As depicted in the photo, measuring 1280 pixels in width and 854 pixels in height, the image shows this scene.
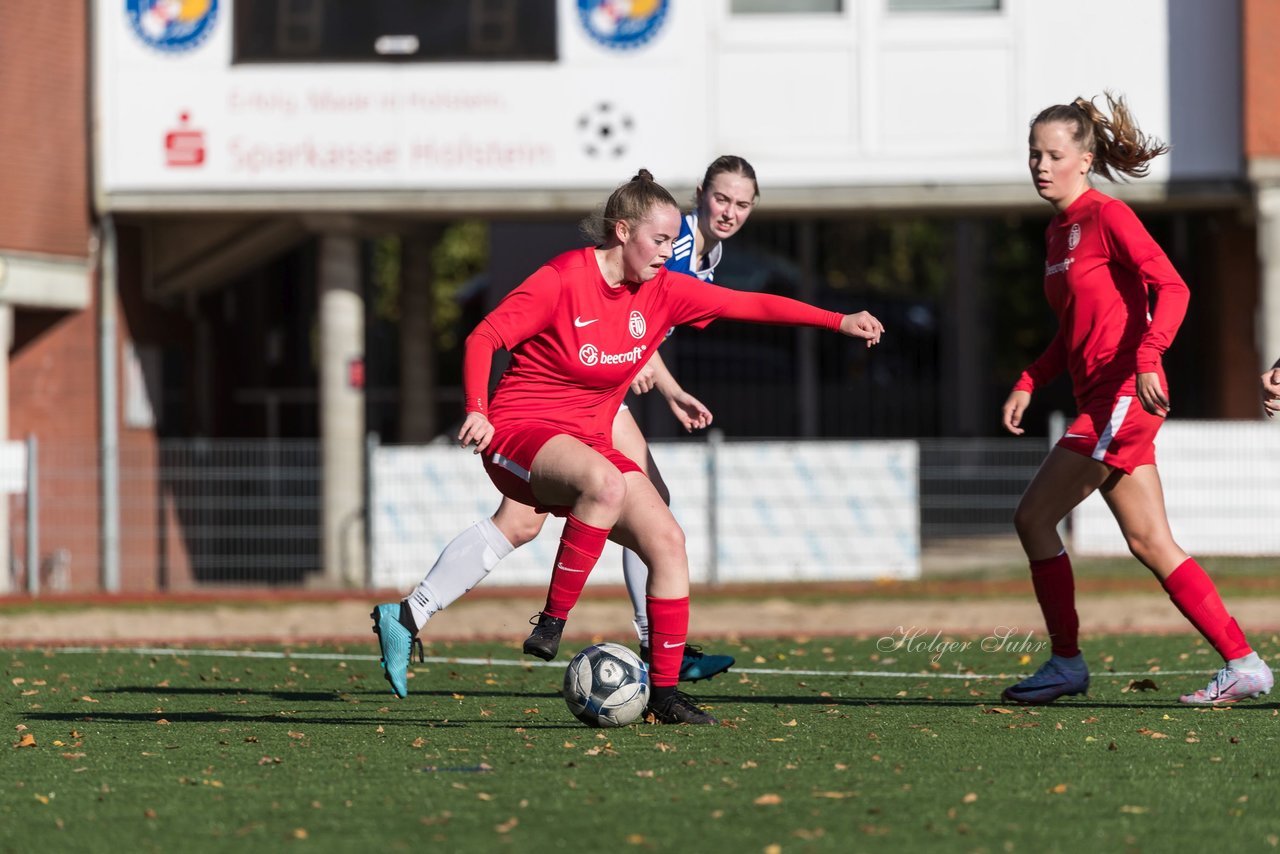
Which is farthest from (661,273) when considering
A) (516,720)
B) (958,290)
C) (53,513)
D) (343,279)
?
(958,290)

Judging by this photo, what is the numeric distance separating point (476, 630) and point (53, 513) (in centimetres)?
476

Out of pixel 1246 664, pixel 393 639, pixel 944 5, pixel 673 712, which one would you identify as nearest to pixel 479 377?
pixel 393 639

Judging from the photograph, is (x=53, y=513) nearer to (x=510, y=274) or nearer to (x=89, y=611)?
(x=89, y=611)

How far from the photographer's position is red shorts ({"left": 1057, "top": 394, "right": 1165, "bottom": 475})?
7023 millimetres

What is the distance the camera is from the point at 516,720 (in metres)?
7.19

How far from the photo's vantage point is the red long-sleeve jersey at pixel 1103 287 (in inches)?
278

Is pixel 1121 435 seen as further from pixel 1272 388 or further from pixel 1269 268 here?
→ pixel 1269 268

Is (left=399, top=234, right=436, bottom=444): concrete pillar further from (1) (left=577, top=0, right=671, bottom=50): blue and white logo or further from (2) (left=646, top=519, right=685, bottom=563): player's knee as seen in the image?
(2) (left=646, top=519, right=685, bottom=563): player's knee

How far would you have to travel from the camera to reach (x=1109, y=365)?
7148 millimetres

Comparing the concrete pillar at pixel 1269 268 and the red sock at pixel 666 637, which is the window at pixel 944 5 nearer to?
the concrete pillar at pixel 1269 268

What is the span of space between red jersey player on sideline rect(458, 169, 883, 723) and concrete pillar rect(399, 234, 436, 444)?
15858 millimetres

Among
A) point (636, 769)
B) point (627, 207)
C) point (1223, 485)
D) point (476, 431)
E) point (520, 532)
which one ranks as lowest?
point (1223, 485)

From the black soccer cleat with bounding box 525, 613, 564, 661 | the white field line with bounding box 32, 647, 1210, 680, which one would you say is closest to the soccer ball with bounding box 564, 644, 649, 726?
the black soccer cleat with bounding box 525, 613, 564, 661

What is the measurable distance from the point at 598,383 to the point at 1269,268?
41.9 feet
